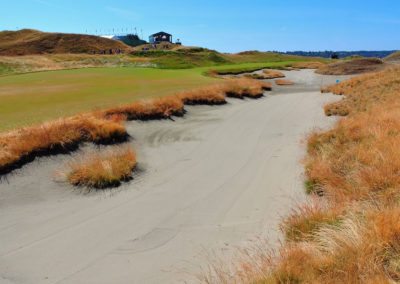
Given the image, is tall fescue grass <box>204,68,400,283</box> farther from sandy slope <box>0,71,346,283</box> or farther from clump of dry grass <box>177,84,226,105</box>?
clump of dry grass <box>177,84,226,105</box>

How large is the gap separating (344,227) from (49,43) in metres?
113

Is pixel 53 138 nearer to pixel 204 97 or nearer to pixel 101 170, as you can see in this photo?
pixel 101 170

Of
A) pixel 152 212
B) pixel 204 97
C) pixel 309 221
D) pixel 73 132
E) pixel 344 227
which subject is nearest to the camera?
pixel 344 227

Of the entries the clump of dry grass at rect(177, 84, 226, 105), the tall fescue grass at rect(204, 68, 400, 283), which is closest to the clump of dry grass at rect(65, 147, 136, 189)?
the tall fescue grass at rect(204, 68, 400, 283)

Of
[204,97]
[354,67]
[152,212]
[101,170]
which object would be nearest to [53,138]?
[101,170]

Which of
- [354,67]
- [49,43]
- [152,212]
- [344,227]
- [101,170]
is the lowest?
[152,212]

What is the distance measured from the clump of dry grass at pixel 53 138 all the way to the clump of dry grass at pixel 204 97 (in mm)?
7801

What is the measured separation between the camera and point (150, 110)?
17016 mm

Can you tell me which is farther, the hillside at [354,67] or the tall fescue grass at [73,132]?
the hillside at [354,67]

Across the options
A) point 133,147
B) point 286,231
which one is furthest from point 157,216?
point 133,147

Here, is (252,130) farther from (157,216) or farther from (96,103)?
(157,216)

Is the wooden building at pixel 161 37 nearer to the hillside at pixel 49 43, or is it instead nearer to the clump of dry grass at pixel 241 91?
the hillside at pixel 49 43

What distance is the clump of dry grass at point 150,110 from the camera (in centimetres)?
1605

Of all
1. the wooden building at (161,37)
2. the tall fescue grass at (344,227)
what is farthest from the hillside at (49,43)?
the tall fescue grass at (344,227)
